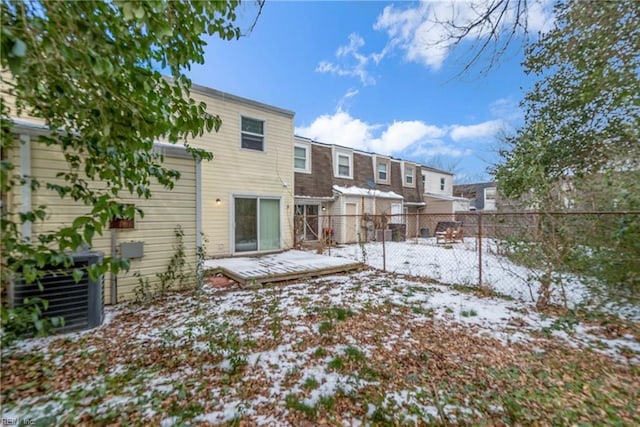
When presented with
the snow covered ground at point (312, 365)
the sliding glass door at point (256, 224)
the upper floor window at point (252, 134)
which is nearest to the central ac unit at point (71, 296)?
A: the snow covered ground at point (312, 365)

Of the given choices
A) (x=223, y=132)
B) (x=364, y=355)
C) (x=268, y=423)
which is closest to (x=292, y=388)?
(x=268, y=423)

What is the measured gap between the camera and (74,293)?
3420mm

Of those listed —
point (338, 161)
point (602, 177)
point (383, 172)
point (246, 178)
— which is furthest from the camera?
point (383, 172)

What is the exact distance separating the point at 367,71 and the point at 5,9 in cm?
1074

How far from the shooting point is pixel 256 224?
29.6 ft

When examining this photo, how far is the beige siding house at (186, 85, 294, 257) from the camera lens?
8258 millimetres

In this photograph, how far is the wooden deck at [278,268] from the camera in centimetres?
571

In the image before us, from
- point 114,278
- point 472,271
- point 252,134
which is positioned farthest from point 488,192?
point 114,278

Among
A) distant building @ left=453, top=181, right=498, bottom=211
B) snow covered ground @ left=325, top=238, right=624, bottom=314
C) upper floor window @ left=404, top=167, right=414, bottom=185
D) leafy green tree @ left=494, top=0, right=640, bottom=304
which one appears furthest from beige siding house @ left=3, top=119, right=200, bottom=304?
distant building @ left=453, top=181, right=498, bottom=211

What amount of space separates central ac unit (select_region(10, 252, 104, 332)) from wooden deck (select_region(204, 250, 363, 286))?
2.46 meters

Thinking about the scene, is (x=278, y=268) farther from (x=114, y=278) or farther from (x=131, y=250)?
(x=114, y=278)

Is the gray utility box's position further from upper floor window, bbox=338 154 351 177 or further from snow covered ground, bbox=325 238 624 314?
upper floor window, bbox=338 154 351 177

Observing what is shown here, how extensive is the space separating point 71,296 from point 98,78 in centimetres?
323

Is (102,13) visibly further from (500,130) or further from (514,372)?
(500,130)
